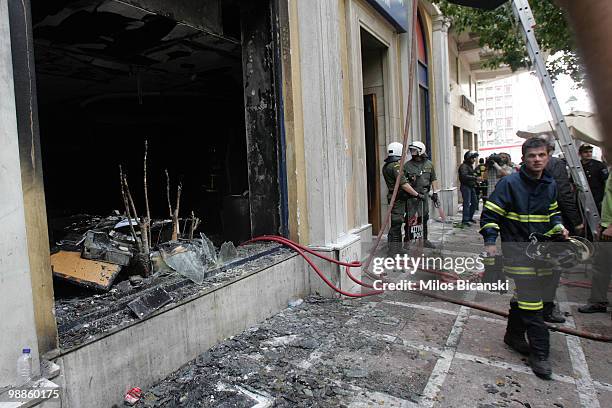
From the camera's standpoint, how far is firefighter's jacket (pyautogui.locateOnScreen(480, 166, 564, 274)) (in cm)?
311

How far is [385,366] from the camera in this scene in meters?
3.03

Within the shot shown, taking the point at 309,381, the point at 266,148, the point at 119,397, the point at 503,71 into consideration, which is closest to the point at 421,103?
the point at 266,148

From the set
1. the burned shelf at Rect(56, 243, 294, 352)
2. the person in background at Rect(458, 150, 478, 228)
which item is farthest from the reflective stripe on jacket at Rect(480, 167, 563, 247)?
the person in background at Rect(458, 150, 478, 228)

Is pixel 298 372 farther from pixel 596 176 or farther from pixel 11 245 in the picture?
pixel 596 176

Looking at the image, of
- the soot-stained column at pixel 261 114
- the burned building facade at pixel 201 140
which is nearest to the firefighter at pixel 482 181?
the burned building facade at pixel 201 140

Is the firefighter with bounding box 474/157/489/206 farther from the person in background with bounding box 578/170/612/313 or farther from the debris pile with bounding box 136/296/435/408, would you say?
the debris pile with bounding box 136/296/435/408

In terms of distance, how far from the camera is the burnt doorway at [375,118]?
7.60 metres

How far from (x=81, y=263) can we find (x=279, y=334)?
5.64 ft

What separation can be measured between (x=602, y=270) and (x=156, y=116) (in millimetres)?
8773

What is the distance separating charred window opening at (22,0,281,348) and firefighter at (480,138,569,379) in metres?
2.20

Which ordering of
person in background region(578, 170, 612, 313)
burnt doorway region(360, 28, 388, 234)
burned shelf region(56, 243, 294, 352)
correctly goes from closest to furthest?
burned shelf region(56, 243, 294, 352), person in background region(578, 170, 612, 313), burnt doorway region(360, 28, 388, 234)

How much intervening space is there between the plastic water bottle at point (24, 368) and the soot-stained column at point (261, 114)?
2.70 m

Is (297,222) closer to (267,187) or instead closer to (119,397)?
(267,187)

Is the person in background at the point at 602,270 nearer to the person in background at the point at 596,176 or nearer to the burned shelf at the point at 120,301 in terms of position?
the person in background at the point at 596,176
